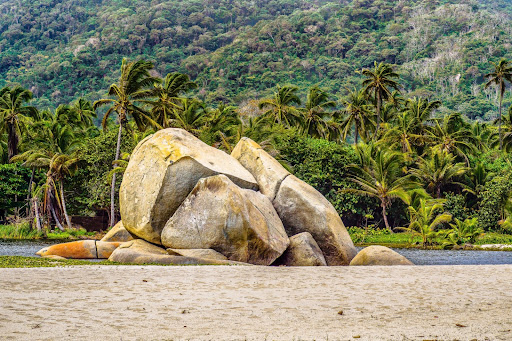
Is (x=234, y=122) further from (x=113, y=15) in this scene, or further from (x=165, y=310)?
(x=113, y=15)

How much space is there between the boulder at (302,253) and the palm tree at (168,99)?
24.1m

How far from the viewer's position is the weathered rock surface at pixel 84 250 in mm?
19359

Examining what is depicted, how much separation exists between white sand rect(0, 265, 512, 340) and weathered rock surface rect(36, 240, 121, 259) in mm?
7255

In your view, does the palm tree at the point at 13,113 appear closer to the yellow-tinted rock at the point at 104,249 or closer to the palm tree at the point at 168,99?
the palm tree at the point at 168,99

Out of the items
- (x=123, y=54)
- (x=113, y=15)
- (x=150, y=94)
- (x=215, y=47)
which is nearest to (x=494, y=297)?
(x=150, y=94)

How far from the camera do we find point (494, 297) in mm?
9211

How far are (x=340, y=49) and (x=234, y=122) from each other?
66882mm

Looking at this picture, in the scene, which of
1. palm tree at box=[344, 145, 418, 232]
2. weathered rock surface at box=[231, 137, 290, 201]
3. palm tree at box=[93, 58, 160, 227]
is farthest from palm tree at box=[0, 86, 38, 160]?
weathered rock surface at box=[231, 137, 290, 201]

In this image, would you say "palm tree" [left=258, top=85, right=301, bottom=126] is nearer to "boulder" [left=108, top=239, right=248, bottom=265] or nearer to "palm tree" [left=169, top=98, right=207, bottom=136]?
"palm tree" [left=169, top=98, right=207, bottom=136]

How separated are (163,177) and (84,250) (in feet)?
14.9

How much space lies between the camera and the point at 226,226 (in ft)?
54.4

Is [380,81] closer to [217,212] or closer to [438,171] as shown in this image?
[438,171]

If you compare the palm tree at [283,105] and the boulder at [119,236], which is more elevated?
the palm tree at [283,105]

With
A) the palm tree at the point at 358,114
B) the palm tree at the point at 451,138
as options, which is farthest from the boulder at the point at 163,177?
the palm tree at the point at 358,114
